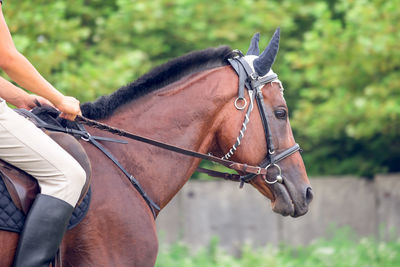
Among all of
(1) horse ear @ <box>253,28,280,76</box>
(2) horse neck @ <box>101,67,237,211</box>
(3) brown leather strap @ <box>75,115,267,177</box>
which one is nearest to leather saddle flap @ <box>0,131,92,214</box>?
(3) brown leather strap @ <box>75,115,267,177</box>

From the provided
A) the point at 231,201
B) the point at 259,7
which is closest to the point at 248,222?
the point at 231,201

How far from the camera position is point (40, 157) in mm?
3244

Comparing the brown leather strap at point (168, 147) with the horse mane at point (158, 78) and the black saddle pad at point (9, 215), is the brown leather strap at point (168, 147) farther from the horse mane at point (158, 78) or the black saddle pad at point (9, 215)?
the black saddle pad at point (9, 215)

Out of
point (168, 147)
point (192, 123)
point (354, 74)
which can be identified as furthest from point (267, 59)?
point (354, 74)

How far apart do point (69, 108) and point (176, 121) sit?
762 mm

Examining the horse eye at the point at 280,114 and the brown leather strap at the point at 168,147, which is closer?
the brown leather strap at the point at 168,147

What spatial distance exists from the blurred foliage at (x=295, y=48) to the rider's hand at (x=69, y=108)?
4.72 metres

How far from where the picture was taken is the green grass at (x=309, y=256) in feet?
28.9

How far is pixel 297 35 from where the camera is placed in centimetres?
1197

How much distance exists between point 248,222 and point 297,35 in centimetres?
374

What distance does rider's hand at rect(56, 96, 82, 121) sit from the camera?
11.4 feet

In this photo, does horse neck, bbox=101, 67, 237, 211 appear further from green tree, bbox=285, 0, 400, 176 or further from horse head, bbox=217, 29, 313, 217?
green tree, bbox=285, 0, 400, 176

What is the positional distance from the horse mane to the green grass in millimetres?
5075

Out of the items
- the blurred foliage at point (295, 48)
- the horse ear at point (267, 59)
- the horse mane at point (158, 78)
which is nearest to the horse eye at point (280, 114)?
the horse ear at point (267, 59)
